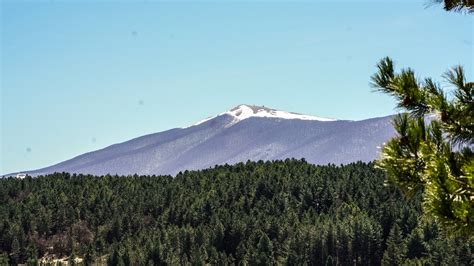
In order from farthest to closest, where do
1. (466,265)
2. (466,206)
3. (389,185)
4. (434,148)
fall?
(466,265)
(389,185)
(434,148)
(466,206)

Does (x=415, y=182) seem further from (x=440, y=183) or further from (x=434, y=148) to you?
(x=440, y=183)

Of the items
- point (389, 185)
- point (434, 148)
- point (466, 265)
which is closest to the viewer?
point (434, 148)

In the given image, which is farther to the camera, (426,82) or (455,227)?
(426,82)

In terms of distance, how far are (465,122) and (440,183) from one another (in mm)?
3684

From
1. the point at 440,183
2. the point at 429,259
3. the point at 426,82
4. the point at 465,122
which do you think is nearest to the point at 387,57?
the point at 426,82

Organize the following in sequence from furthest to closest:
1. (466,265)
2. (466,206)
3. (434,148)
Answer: (466,265), (434,148), (466,206)

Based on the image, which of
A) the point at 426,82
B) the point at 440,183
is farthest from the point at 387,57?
the point at 440,183

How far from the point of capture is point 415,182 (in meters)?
20.2

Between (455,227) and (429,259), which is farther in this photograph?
(429,259)

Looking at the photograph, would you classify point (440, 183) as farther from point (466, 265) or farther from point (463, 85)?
point (466, 265)

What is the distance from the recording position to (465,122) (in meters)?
20.0

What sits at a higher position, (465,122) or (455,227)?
(465,122)

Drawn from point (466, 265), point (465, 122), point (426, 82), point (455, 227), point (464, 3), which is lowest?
point (466, 265)

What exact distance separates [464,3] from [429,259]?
188609 millimetres
